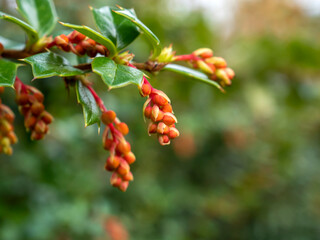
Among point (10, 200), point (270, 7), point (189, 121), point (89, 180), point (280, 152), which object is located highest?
point (270, 7)

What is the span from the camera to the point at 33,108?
81 centimetres

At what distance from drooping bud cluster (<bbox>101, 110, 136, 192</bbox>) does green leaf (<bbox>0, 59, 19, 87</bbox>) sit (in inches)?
8.3

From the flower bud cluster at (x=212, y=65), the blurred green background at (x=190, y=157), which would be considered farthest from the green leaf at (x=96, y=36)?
the blurred green background at (x=190, y=157)

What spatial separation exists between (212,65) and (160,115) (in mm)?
257

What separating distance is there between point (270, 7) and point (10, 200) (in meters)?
5.77

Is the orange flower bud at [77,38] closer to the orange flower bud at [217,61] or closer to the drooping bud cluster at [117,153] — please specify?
the drooping bud cluster at [117,153]

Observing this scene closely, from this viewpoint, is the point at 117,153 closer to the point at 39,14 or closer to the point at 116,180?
the point at 116,180

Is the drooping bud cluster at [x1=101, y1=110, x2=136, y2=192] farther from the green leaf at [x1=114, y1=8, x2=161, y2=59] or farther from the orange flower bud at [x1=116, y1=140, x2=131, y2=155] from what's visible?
the green leaf at [x1=114, y1=8, x2=161, y2=59]

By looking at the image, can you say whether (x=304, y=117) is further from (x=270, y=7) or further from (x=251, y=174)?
(x=270, y=7)

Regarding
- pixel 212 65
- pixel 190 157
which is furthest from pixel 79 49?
pixel 190 157

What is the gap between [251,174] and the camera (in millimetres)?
3725

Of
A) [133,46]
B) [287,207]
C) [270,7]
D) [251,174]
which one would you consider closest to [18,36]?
[133,46]

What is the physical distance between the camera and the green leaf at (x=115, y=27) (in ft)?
2.64

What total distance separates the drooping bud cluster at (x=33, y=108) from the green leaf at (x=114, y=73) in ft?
0.70
